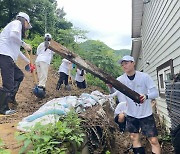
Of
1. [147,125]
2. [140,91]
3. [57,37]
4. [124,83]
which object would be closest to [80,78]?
[124,83]

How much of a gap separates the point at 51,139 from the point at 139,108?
5.47 ft

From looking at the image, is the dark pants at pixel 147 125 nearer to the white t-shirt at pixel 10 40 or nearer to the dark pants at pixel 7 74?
the dark pants at pixel 7 74

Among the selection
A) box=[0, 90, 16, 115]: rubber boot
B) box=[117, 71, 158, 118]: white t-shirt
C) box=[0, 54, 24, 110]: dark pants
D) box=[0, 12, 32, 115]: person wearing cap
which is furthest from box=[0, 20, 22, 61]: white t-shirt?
box=[117, 71, 158, 118]: white t-shirt

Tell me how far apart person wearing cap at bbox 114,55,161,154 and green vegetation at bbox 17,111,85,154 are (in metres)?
1.06

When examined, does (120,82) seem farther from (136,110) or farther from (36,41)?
(36,41)

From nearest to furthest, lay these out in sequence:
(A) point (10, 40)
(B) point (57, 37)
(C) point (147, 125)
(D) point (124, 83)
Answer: (C) point (147, 125) → (D) point (124, 83) → (A) point (10, 40) → (B) point (57, 37)

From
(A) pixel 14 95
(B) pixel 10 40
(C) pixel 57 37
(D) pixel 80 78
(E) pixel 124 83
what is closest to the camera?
(E) pixel 124 83

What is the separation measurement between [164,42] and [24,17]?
138 inches

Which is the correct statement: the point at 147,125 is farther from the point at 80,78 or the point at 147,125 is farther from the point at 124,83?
the point at 80,78

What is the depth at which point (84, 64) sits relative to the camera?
3.96 m

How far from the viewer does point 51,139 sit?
2.73 meters

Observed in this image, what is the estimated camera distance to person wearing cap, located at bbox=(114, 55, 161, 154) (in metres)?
3.90

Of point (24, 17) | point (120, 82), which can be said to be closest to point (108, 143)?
point (120, 82)

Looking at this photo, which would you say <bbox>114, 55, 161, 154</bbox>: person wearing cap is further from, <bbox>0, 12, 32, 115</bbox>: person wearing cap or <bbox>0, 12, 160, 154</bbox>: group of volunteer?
<bbox>0, 12, 32, 115</bbox>: person wearing cap
